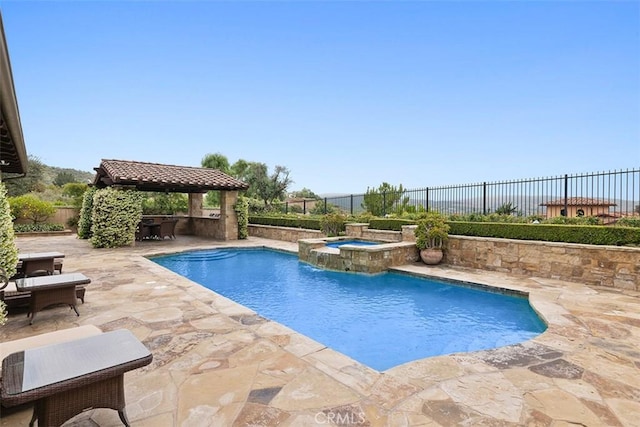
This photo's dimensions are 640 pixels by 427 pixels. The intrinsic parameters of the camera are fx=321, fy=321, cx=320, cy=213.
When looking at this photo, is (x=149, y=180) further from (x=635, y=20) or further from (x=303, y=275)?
(x=635, y=20)

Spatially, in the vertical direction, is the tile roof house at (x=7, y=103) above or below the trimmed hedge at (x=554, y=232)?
above

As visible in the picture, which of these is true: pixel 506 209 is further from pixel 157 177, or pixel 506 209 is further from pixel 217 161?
pixel 217 161

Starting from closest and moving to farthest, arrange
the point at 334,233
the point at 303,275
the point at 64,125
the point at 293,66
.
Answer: the point at 303,275 < the point at 334,233 < the point at 293,66 < the point at 64,125

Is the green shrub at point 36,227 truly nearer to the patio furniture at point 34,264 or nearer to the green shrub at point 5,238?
the patio furniture at point 34,264

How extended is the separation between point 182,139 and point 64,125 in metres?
7.37

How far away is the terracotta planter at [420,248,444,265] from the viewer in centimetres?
868

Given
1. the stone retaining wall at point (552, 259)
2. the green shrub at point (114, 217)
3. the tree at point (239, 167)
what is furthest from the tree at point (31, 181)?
the stone retaining wall at point (552, 259)

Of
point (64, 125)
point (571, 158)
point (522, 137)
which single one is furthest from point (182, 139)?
point (571, 158)

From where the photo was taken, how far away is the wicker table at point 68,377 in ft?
5.82

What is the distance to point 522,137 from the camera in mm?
13664

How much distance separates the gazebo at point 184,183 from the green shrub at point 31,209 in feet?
17.4

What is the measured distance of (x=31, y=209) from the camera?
16.8 metres

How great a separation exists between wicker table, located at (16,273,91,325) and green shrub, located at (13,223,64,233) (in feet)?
48.8

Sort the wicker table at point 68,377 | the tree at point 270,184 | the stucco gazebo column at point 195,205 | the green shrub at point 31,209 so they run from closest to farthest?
the wicker table at point 68,377, the green shrub at point 31,209, the stucco gazebo column at point 195,205, the tree at point 270,184
